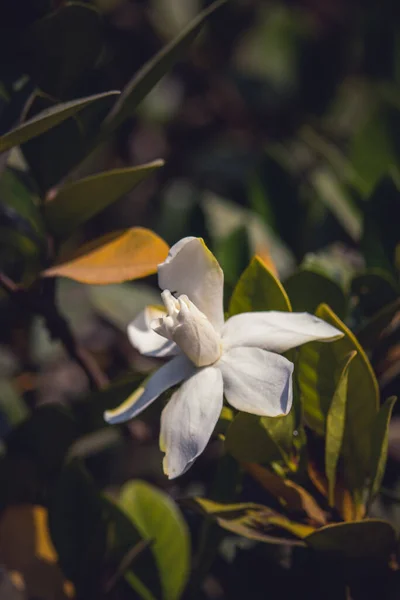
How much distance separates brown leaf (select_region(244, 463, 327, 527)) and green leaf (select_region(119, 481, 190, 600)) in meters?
0.25

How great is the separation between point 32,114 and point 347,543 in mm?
548

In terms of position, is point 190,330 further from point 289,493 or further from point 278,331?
point 289,493

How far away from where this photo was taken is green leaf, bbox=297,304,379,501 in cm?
69

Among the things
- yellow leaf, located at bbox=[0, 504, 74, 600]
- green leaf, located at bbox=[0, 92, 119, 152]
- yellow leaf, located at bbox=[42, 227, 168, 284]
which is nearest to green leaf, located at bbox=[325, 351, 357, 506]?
yellow leaf, located at bbox=[42, 227, 168, 284]

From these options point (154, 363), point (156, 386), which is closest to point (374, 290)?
point (156, 386)

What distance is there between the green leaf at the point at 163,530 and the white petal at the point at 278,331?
1.20 feet

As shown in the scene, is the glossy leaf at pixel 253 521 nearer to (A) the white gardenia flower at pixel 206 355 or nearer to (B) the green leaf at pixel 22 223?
(A) the white gardenia flower at pixel 206 355

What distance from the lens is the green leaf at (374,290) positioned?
89 cm

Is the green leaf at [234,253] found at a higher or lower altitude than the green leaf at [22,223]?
lower

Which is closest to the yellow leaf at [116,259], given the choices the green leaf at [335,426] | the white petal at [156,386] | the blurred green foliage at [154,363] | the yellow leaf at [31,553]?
the blurred green foliage at [154,363]

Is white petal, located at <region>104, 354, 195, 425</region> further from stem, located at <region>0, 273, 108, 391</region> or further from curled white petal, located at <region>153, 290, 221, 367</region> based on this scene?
stem, located at <region>0, 273, 108, 391</region>

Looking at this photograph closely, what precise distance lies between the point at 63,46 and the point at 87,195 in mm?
181

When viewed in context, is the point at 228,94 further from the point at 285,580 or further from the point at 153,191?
the point at 285,580

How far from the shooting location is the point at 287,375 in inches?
24.4
